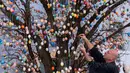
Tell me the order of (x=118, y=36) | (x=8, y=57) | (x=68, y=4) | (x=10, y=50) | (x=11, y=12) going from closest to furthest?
(x=11, y=12)
(x=68, y=4)
(x=8, y=57)
(x=10, y=50)
(x=118, y=36)

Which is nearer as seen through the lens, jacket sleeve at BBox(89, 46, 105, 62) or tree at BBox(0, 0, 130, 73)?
jacket sleeve at BBox(89, 46, 105, 62)

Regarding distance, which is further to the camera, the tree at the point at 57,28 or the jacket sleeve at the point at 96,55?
the tree at the point at 57,28

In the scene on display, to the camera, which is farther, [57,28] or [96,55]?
[57,28]

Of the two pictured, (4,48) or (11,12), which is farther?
(4,48)

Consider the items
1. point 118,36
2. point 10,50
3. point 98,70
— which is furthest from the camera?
point 118,36

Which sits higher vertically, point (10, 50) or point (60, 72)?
point (10, 50)

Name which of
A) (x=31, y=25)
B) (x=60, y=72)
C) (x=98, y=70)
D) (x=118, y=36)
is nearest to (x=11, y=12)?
(x=31, y=25)

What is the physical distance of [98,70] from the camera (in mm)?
4062

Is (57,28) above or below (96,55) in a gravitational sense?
above

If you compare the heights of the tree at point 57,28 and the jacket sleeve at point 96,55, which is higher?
the tree at point 57,28

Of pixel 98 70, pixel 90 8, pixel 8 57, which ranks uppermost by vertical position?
pixel 90 8

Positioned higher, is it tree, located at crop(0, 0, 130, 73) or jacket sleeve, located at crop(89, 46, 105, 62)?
tree, located at crop(0, 0, 130, 73)

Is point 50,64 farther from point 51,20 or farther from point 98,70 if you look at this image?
point 98,70

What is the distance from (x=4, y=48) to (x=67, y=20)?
3.17 metres
